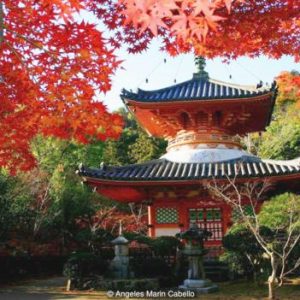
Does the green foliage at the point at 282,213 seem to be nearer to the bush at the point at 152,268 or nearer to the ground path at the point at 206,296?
the ground path at the point at 206,296

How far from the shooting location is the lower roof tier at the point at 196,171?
517 inches

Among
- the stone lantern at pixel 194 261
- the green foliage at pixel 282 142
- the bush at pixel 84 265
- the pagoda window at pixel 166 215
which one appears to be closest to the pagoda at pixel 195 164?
the pagoda window at pixel 166 215

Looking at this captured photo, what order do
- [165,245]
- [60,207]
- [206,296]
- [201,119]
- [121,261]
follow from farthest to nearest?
[60,207]
[201,119]
[165,245]
[121,261]
[206,296]

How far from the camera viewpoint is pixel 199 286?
1121 cm

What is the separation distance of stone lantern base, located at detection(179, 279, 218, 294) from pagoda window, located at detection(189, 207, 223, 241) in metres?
3.04

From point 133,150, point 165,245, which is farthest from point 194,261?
point 133,150

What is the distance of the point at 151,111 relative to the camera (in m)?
15.6

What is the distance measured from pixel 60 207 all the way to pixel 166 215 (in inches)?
361

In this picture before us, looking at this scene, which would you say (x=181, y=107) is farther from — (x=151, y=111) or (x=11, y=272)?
(x=11, y=272)

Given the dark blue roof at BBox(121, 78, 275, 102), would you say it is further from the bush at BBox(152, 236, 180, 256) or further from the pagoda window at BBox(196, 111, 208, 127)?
the bush at BBox(152, 236, 180, 256)

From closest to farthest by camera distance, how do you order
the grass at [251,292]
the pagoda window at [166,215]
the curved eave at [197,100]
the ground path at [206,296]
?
the grass at [251,292] → the ground path at [206,296] → the curved eave at [197,100] → the pagoda window at [166,215]

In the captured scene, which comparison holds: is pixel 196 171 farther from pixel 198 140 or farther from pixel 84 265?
pixel 84 265

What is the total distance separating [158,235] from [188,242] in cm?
300

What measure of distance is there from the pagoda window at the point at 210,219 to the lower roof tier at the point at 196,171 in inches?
59.4
